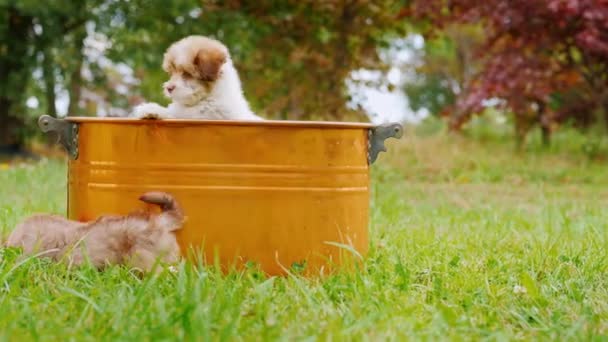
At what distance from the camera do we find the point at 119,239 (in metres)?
3.20

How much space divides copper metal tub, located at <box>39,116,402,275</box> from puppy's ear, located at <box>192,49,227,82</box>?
0.32 meters

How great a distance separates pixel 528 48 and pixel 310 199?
27.0 ft

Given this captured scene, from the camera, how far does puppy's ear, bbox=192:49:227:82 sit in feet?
11.4

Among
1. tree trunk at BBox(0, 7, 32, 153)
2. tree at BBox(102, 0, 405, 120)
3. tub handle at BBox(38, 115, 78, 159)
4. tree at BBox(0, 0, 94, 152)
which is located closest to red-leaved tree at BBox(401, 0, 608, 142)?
tree at BBox(102, 0, 405, 120)

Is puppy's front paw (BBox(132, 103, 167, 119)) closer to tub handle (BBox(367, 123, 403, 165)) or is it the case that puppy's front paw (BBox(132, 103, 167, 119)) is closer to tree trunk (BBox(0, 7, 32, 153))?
tub handle (BBox(367, 123, 403, 165))

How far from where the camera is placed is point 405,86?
33094 mm

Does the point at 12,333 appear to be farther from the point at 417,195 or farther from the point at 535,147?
the point at 535,147

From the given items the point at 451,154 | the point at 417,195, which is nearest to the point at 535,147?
the point at 451,154

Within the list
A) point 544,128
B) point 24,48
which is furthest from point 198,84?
point 544,128

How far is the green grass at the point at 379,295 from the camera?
7.92 ft

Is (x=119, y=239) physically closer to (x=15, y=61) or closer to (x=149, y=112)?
(x=149, y=112)

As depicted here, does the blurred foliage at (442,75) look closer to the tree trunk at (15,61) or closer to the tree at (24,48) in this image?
the tree at (24,48)

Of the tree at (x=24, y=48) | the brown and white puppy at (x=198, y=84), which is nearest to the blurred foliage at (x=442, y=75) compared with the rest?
the tree at (x=24, y=48)

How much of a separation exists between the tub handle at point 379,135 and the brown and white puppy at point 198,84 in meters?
0.58
